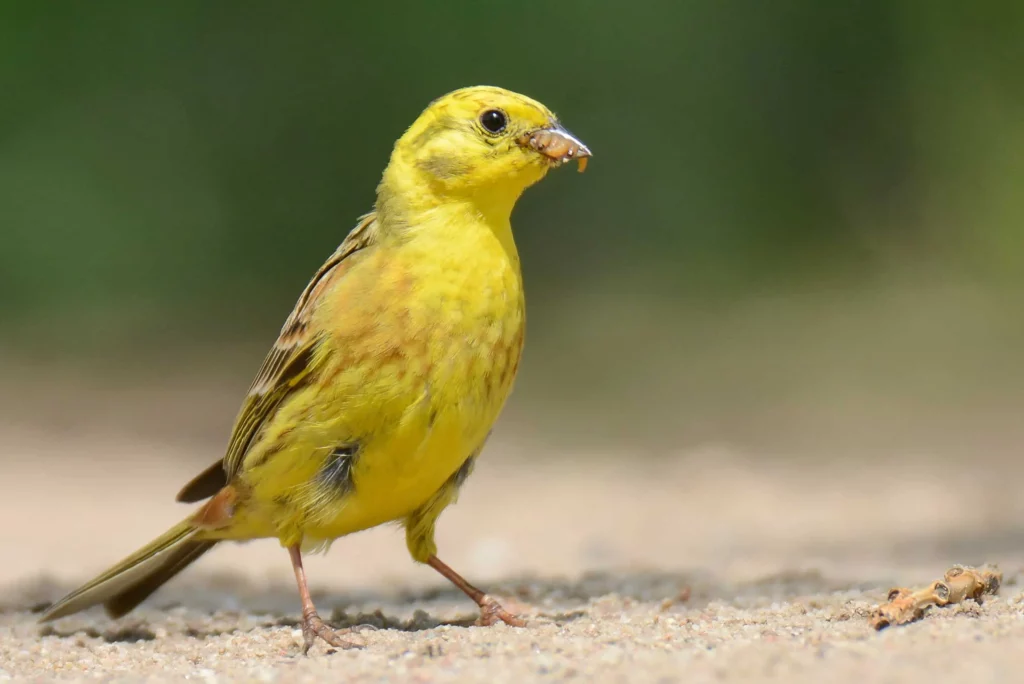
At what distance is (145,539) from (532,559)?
7.01 ft

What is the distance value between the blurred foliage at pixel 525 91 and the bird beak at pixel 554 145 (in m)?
8.16

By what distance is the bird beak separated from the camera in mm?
4477

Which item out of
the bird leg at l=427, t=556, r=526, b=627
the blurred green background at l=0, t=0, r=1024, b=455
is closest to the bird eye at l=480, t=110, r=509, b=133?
the bird leg at l=427, t=556, r=526, b=627

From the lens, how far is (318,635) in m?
4.29

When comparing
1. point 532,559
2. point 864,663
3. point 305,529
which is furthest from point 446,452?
point 532,559

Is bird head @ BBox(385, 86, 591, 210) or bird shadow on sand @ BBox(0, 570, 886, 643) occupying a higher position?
bird head @ BBox(385, 86, 591, 210)

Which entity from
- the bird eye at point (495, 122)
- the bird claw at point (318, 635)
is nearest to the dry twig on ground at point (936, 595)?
the bird claw at point (318, 635)

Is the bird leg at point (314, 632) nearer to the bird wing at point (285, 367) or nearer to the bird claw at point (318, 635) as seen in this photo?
the bird claw at point (318, 635)

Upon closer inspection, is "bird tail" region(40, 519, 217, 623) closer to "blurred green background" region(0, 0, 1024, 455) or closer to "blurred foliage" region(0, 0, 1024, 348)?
"blurred green background" region(0, 0, 1024, 455)

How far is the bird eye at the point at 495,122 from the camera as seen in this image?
14.8 feet

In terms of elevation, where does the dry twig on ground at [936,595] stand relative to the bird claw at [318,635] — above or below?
above

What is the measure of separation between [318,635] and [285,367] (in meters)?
0.86

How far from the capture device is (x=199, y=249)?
13297 mm

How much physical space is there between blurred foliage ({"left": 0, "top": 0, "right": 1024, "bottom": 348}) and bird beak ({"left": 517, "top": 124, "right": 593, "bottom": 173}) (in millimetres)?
8156
